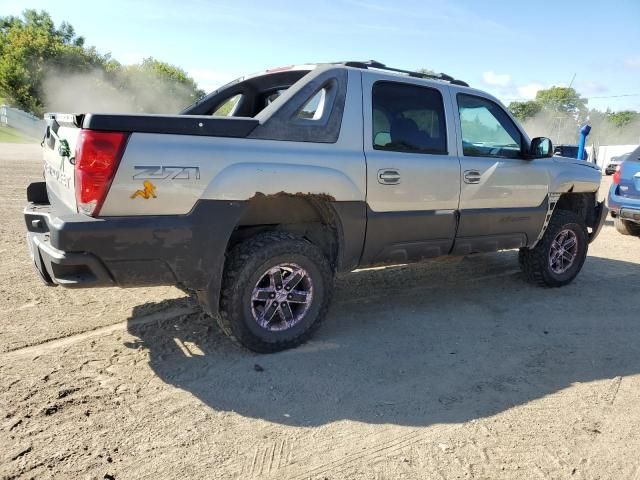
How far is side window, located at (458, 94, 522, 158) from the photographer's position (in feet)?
15.2

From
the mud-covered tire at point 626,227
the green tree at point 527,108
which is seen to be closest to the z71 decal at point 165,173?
the mud-covered tire at point 626,227

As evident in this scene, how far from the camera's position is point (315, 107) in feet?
12.3

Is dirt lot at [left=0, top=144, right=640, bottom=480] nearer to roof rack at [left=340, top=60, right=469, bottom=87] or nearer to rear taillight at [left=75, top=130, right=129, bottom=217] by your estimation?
rear taillight at [left=75, top=130, right=129, bottom=217]

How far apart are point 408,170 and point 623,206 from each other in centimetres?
610

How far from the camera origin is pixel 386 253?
4211 mm

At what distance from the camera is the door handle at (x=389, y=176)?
3943 mm

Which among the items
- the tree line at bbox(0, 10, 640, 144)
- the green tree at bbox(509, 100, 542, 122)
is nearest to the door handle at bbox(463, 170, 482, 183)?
the tree line at bbox(0, 10, 640, 144)

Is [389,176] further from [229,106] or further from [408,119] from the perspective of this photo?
[229,106]

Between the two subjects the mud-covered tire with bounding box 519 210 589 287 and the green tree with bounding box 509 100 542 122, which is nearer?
the mud-covered tire with bounding box 519 210 589 287

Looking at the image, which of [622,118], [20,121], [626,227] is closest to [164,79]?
[20,121]

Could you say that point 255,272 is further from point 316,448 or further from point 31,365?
point 31,365

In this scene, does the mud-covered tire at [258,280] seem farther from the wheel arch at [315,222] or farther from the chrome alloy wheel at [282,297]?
the wheel arch at [315,222]

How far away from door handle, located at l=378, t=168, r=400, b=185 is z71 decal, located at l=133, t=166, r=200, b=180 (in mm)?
1454

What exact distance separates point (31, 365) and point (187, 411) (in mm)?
1204
